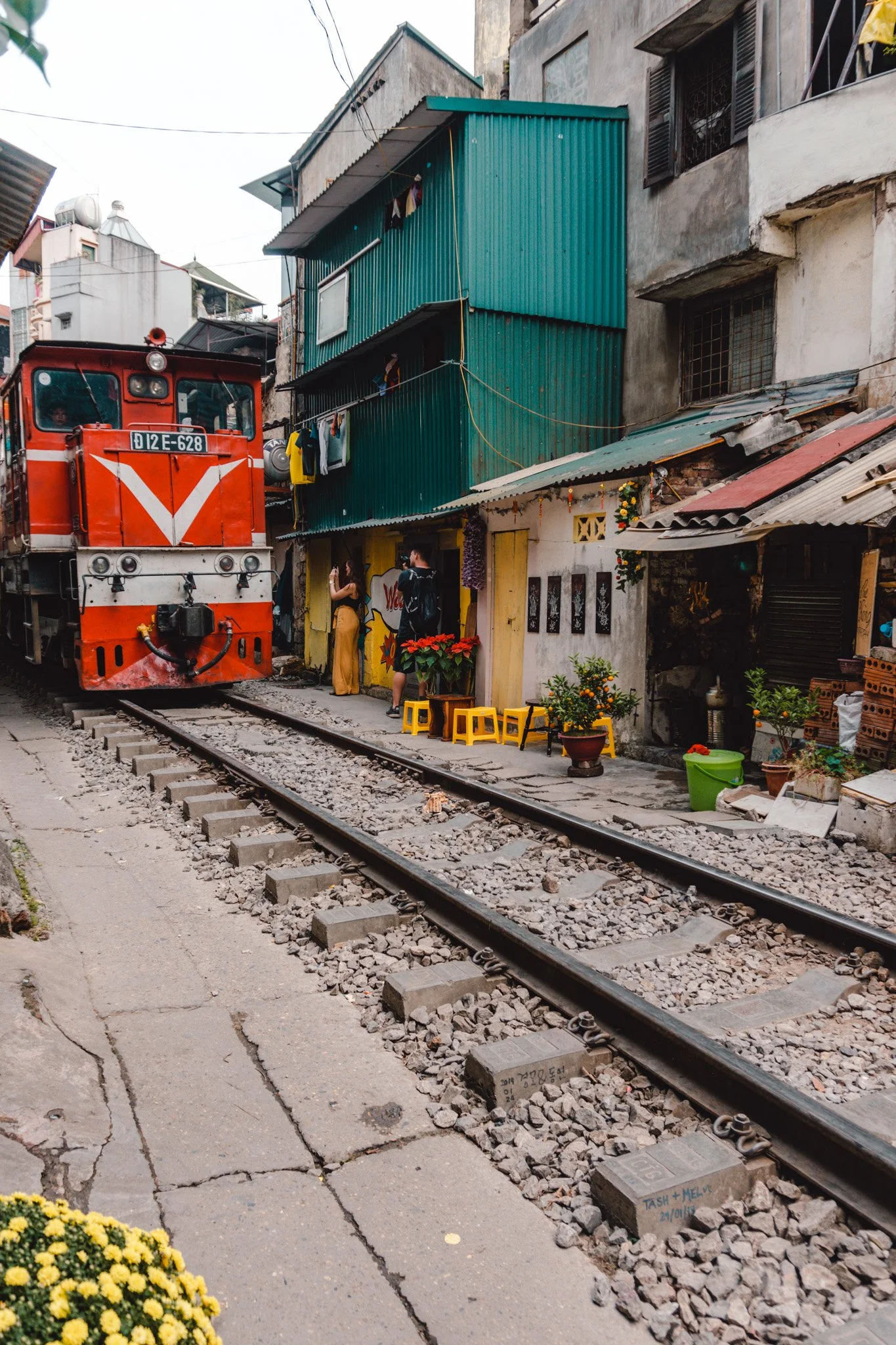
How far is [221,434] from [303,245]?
870 centimetres

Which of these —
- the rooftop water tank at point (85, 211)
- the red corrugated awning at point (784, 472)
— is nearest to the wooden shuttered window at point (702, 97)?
the red corrugated awning at point (784, 472)

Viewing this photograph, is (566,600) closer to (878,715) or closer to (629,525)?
(629,525)

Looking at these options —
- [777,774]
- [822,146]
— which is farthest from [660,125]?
[777,774]

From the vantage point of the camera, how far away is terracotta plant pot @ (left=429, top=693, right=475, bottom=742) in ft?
36.4

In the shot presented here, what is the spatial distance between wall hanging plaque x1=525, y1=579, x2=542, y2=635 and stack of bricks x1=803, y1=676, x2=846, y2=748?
14.0 ft

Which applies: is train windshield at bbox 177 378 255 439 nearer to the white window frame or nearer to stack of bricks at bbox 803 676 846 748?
the white window frame

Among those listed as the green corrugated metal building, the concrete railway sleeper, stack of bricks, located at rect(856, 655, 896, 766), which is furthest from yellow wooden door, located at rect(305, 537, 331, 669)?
the concrete railway sleeper

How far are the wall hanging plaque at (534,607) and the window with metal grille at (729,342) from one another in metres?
3.21

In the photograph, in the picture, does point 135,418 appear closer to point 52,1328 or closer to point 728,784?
point 728,784

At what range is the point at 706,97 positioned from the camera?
11.7m

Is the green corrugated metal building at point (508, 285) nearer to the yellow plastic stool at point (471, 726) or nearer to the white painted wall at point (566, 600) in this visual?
the white painted wall at point (566, 600)

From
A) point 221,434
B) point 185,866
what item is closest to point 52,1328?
point 185,866

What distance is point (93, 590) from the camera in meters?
11.3

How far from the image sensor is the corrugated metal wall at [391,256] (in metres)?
13.5
